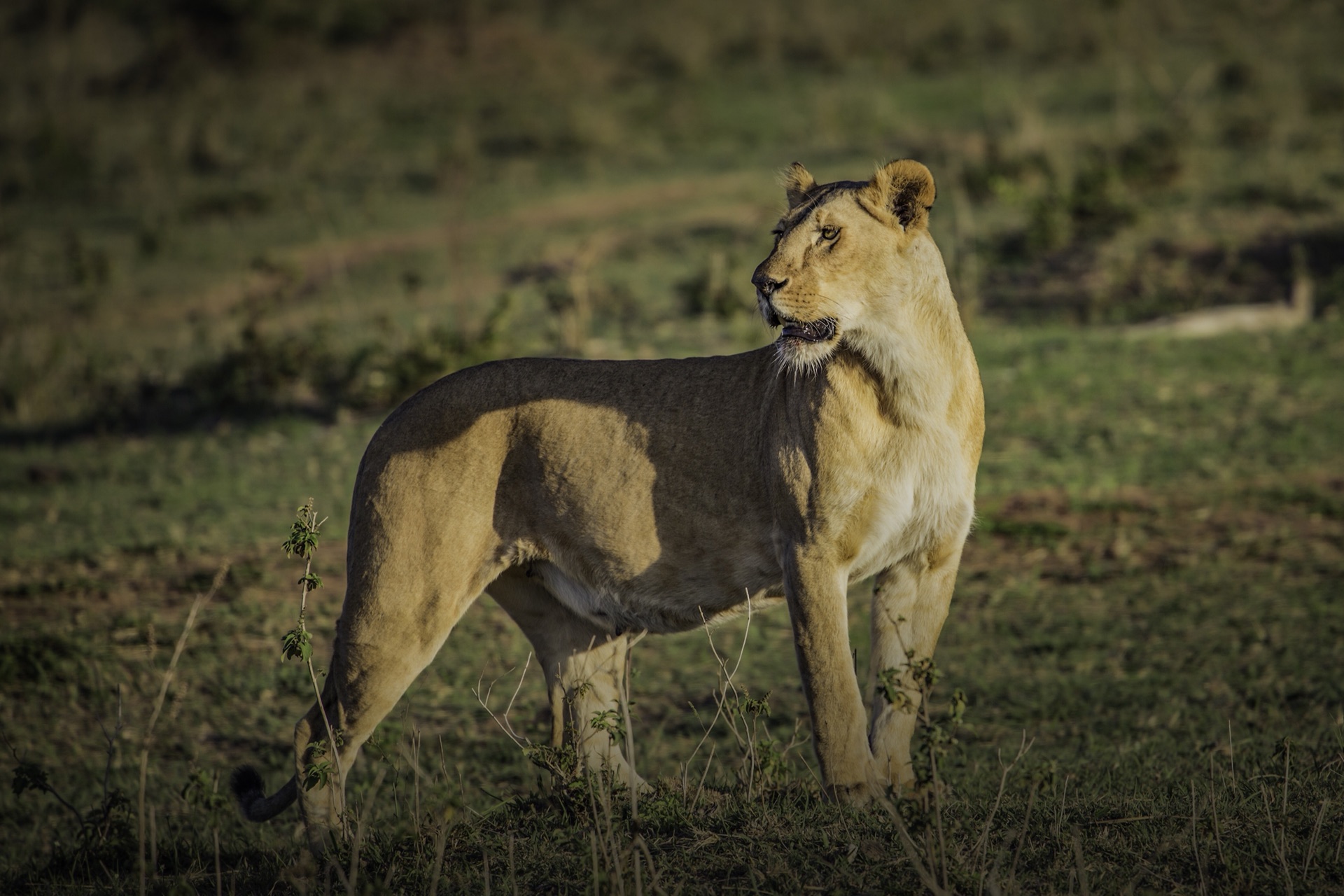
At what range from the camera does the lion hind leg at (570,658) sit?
4.94m

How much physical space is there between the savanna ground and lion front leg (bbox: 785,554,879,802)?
0.16m

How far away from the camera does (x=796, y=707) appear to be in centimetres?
608

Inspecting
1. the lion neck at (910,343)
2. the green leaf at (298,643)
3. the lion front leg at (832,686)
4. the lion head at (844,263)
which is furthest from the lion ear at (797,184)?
the green leaf at (298,643)

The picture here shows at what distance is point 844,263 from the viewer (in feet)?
13.9

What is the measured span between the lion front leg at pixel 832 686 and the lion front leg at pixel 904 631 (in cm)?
23

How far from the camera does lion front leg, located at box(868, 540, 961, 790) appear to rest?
4.50 meters

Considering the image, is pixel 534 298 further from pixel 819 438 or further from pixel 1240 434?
pixel 819 438

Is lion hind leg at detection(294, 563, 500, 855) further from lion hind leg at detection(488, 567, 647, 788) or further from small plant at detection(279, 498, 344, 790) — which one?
lion hind leg at detection(488, 567, 647, 788)

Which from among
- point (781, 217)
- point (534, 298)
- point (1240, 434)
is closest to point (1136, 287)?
point (1240, 434)

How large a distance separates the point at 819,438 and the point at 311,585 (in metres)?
1.62

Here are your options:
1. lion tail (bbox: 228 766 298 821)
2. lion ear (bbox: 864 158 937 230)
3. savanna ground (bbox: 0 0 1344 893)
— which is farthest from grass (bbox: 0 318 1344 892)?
lion ear (bbox: 864 158 937 230)

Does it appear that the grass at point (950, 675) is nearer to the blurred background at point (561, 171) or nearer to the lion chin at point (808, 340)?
the lion chin at point (808, 340)

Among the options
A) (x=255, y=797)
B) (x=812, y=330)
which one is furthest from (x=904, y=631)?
(x=255, y=797)

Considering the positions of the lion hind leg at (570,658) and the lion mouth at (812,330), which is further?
the lion hind leg at (570,658)
